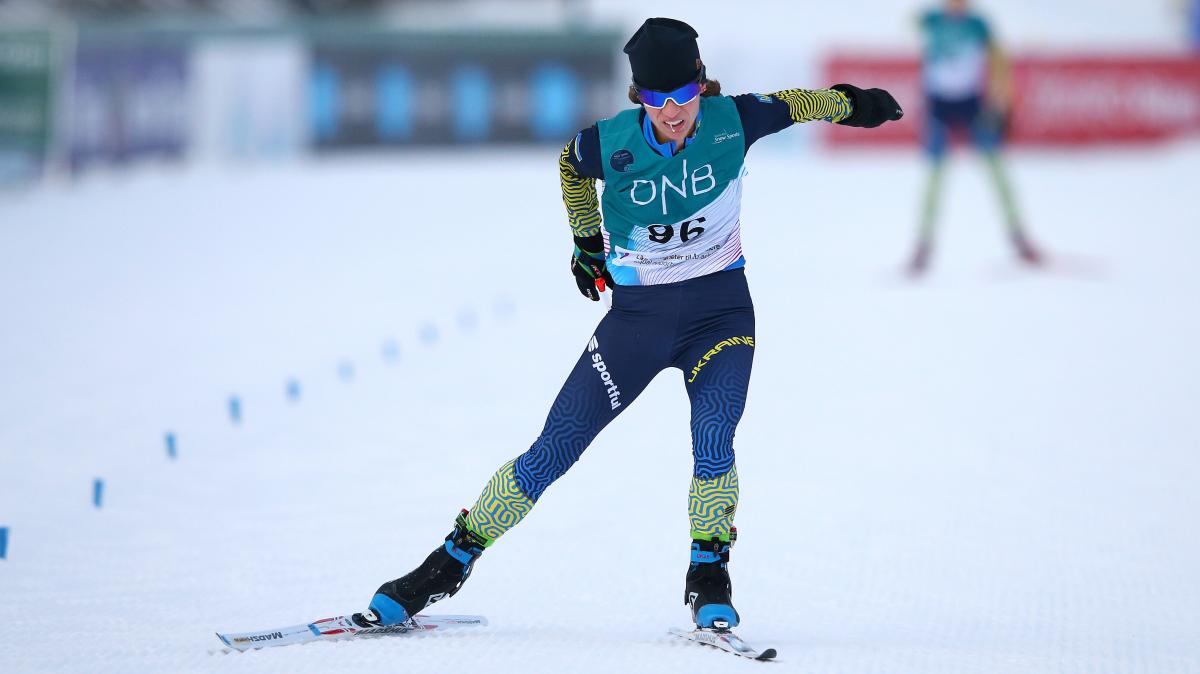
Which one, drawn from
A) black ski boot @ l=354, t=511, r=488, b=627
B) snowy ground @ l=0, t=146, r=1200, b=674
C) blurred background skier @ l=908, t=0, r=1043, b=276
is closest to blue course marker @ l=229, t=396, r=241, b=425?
snowy ground @ l=0, t=146, r=1200, b=674

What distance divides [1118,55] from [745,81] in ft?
16.4

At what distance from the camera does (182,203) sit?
48.9 feet

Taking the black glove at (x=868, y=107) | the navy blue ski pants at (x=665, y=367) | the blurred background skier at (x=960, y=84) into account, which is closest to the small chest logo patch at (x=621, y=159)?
the navy blue ski pants at (x=665, y=367)

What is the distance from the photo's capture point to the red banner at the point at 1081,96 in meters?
17.6

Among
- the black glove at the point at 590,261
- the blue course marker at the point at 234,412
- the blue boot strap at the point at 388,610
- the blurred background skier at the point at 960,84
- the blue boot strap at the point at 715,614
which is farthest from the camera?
the blurred background skier at the point at 960,84

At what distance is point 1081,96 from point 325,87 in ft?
33.4

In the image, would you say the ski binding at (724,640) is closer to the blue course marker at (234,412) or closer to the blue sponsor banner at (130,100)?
the blue course marker at (234,412)

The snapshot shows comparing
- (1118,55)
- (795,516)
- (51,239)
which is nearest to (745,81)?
(1118,55)

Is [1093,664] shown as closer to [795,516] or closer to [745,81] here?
[795,516]

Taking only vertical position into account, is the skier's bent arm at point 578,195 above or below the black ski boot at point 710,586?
above

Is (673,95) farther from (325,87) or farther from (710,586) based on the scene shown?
(325,87)

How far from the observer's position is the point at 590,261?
384 cm

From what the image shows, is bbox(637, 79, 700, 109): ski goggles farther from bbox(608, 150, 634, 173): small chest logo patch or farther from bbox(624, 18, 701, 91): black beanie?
bbox(608, 150, 634, 173): small chest logo patch

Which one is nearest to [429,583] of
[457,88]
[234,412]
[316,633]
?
[316,633]
